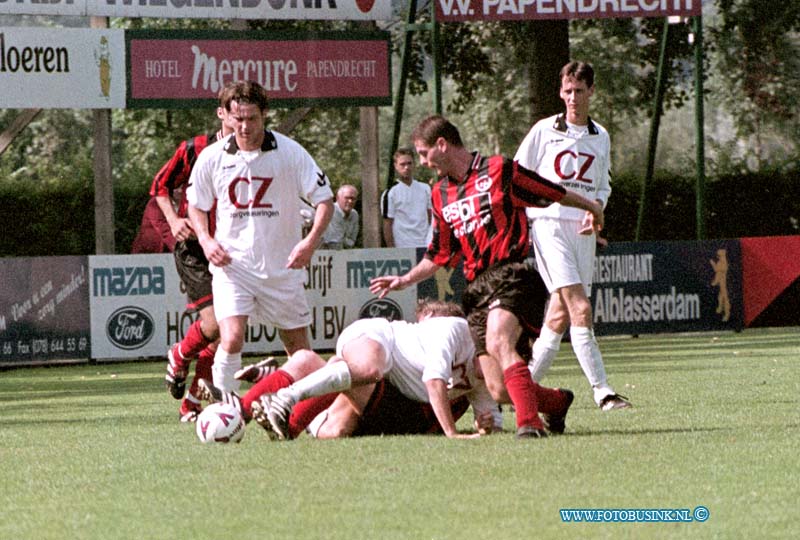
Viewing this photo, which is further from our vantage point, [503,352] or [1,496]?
[503,352]

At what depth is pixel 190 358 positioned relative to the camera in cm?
1162

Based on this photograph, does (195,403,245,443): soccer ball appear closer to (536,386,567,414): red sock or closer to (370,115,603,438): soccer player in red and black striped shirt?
(370,115,603,438): soccer player in red and black striped shirt

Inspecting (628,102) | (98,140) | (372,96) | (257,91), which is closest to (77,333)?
(98,140)

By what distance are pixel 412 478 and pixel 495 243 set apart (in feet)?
7.13

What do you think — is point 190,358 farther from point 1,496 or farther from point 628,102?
point 628,102

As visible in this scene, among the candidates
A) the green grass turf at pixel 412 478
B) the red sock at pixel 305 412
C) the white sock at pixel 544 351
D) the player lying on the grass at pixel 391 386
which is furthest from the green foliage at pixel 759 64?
the red sock at pixel 305 412

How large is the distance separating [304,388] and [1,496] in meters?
2.12

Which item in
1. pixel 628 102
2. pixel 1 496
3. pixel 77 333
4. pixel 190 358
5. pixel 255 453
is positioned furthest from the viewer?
pixel 628 102

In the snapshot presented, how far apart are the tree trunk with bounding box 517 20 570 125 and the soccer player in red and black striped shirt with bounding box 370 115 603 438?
16.4 metres

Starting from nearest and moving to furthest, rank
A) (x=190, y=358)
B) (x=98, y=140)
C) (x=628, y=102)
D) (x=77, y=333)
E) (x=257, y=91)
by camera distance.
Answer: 1. (x=257, y=91)
2. (x=190, y=358)
3. (x=77, y=333)
4. (x=98, y=140)
5. (x=628, y=102)

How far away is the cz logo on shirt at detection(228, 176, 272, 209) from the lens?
34.1 feet

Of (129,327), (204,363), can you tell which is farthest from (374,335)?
(129,327)

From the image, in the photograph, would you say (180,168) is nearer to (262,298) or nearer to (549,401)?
(262,298)

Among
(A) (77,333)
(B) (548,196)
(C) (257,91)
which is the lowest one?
(A) (77,333)
